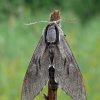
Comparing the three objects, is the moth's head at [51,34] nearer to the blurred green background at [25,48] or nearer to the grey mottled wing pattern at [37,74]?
the grey mottled wing pattern at [37,74]

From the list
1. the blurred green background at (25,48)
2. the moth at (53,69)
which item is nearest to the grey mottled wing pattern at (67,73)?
the moth at (53,69)

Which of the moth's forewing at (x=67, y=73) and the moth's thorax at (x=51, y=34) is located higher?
the moth's thorax at (x=51, y=34)

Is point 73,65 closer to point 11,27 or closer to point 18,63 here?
point 18,63

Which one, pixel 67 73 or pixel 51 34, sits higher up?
pixel 51 34

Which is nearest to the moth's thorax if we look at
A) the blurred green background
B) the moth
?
the moth

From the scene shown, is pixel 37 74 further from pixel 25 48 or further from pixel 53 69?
pixel 25 48

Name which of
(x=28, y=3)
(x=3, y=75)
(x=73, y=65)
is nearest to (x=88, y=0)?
(x=28, y=3)

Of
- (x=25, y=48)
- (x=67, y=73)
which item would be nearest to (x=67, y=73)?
(x=67, y=73)
